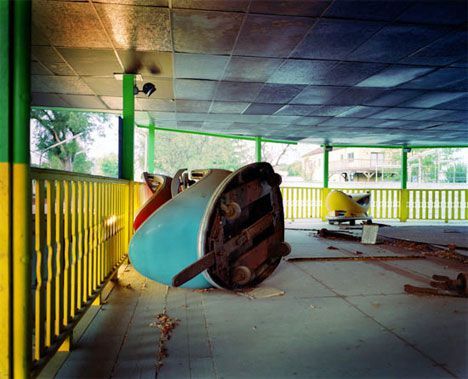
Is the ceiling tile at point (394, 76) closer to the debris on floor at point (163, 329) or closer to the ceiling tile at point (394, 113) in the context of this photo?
the ceiling tile at point (394, 113)

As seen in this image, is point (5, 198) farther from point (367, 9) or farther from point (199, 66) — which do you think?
point (199, 66)

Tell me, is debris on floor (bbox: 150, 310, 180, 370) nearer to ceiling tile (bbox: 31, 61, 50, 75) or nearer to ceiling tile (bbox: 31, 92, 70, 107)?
ceiling tile (bbox: 31, 61, 50, 75)

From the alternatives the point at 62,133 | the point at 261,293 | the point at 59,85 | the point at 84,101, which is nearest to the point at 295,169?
the point at 62,133

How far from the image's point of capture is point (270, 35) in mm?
3779

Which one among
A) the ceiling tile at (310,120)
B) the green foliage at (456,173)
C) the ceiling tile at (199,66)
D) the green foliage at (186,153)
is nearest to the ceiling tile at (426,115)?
the ceiling tile at (310,120)

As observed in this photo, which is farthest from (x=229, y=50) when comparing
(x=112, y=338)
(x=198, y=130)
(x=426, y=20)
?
(x=198, y=130)

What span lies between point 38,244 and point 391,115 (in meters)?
7.73

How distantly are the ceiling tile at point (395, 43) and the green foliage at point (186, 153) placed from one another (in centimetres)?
2467

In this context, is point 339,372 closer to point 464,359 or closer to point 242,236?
point 464,359

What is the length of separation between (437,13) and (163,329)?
144 inches

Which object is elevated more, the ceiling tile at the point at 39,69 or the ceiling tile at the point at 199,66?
the ceiling tile at the point at 39,69

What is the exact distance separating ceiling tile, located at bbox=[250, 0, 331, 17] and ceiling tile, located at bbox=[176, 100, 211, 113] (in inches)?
142

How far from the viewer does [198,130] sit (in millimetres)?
9961

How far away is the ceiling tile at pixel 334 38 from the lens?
350 cm
